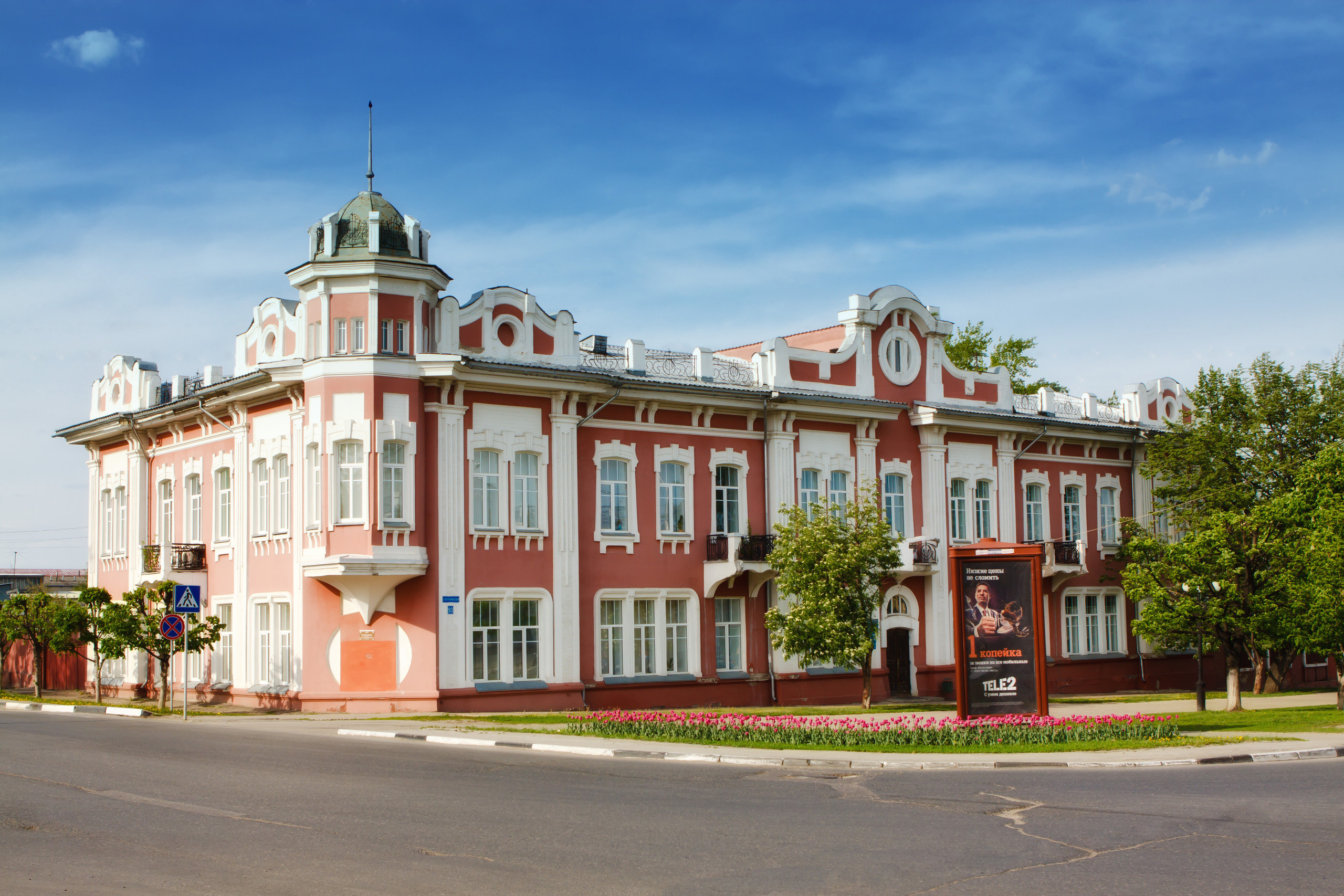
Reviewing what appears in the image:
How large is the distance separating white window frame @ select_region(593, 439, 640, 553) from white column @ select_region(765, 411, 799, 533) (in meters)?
3.99

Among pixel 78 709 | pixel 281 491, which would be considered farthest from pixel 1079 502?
pixel 78 709

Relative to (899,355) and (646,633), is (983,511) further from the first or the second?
(646,633)

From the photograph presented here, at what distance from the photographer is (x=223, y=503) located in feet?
112

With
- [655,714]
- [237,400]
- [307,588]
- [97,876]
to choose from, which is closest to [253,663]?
[307,588]

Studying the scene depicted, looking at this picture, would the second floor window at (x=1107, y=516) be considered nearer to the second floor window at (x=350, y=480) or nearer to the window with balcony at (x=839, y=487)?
the window with balcony at (x=839, y=487)

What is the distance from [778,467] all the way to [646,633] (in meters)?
5.90

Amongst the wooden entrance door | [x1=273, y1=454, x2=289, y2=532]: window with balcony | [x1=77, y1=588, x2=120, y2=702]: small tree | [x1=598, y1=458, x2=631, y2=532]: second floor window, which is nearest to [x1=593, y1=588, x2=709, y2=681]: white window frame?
[x1=598, y1=458, x2=631, y2=532]: second floor window

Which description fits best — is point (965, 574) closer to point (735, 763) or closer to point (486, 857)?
point (735, 763)

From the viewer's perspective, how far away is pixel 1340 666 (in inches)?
1107

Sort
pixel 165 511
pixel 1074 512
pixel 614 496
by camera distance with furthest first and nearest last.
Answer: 1. pixel 1074 512
2. pixel 165 511
3. pixel 614 496

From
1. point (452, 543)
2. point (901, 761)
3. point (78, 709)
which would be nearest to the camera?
point (901, 761)

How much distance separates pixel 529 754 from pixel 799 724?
4.47 m

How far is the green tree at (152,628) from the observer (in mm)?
30172

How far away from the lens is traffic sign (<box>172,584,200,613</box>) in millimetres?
27094
